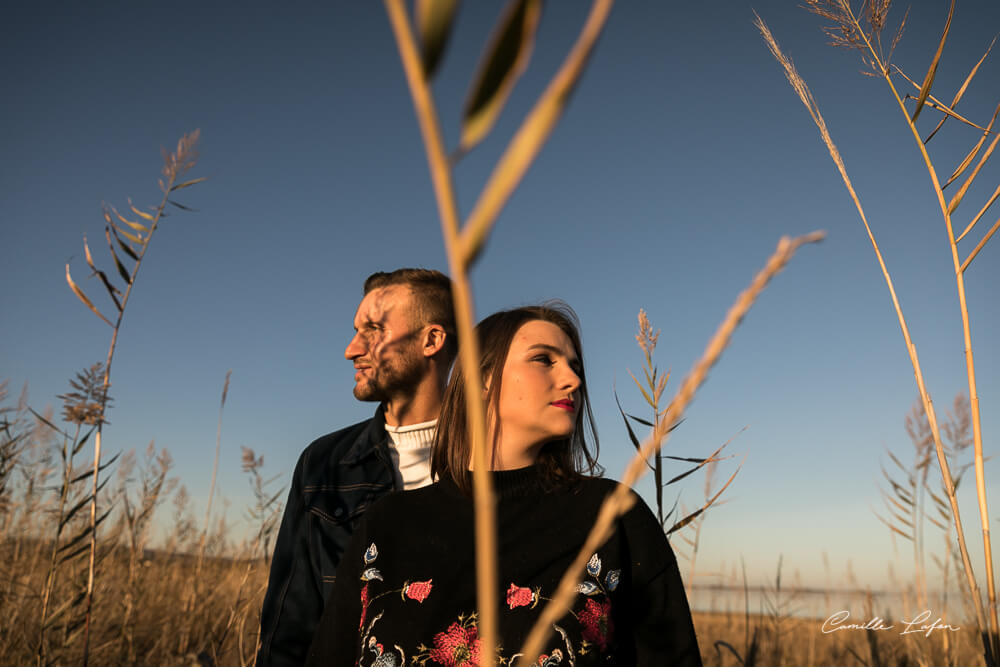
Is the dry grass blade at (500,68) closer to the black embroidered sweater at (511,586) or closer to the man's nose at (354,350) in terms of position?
the black embroidered sweater at (511,586)

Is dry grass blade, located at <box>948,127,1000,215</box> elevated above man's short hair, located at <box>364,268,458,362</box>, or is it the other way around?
man's short hair, located at <box>364,268,458,362</box>

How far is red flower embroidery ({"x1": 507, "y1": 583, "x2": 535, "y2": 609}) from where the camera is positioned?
1.80 m

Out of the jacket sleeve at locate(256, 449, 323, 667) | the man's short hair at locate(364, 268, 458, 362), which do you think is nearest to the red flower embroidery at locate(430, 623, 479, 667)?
the jacket sleeve at locate(256, 449, 323, 667)

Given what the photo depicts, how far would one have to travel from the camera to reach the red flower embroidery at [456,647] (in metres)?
1.74

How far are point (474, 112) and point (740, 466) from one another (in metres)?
1.51

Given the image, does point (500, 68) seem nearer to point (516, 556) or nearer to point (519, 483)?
point (516, 556)

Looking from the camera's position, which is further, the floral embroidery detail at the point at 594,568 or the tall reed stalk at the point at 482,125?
the floral embroidery detail at the point at 594,568

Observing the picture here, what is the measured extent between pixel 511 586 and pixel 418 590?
0.27 meters

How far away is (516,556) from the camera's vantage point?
6.23ft

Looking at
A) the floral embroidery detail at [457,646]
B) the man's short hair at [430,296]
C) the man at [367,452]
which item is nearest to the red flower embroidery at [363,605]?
the floral embroidery detail at [457,646]

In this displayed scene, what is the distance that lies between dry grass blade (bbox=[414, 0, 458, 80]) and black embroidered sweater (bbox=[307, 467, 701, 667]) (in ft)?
5.45

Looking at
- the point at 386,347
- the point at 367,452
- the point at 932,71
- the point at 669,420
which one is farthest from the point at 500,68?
the point at 386,347

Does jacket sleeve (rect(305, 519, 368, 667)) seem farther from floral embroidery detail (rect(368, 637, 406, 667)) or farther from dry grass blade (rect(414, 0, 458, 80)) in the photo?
dry grass blade (rect(414, 0, 458, 80))

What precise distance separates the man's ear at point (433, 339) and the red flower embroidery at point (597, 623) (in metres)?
1.98
